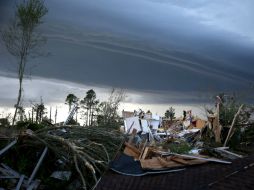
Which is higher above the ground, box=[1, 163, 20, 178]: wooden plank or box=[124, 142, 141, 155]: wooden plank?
box=[124, 142, 141, 155]: wooden plank

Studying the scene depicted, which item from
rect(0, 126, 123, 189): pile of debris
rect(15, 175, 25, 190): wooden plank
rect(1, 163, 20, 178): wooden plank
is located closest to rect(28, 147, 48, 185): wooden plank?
rect(0, 126, 123, 189): pile of debris

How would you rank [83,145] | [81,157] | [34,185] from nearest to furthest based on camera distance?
[81,157] → [34,185] → [83,145]

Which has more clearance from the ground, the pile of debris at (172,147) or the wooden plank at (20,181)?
the pile of debris at (172,147)

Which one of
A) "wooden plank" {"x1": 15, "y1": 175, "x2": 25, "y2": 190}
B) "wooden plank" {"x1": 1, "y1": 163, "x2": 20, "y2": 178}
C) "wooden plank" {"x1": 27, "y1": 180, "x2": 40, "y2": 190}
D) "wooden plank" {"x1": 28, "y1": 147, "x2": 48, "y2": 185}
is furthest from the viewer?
"wooden plank" {"x1": 1, "y1": 163, "x2": 20, "y2": 178}

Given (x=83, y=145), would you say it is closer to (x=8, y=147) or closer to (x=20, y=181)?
(x=20, y=181)

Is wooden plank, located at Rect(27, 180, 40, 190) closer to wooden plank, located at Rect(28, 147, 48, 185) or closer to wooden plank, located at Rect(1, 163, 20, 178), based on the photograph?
wooden plank, located at Rect(28, 147, 48, 185)

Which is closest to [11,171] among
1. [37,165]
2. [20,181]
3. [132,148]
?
[20,181]

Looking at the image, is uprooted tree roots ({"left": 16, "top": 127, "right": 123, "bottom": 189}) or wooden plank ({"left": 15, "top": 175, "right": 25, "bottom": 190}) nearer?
wooden plank ({"left": 15, "top": 175, "right": 25, "bottom": 190})

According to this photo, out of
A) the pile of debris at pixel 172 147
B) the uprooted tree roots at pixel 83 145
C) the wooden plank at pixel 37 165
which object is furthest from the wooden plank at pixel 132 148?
the wooden plank at pixel 37 165

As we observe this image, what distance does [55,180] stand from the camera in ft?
Answer: 38.4

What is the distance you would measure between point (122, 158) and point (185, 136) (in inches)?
201

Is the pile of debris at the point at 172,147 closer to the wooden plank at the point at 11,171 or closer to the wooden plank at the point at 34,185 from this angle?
the wooden plank at the point at 34,185

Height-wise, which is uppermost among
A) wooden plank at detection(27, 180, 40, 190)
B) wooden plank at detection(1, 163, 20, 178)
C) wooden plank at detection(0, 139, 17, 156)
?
wooden plank at detection(0, 139, 17, 156)

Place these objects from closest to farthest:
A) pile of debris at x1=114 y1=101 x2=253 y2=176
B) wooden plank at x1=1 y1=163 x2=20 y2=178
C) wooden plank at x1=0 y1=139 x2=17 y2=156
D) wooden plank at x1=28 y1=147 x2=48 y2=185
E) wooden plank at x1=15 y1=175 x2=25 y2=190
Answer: pile of debris at x1=114 y1=101 x2=253 y2=176
wooden plank at x1=15 y1=175 x2=25 y2=190
wooden plank at x1=28 y1=147 x2=48 y2=185
wooden plank at x1=1 y1=163 x2=20 y2=178
wooden plank at x1=0 y1=139 x2=17 y2=156
